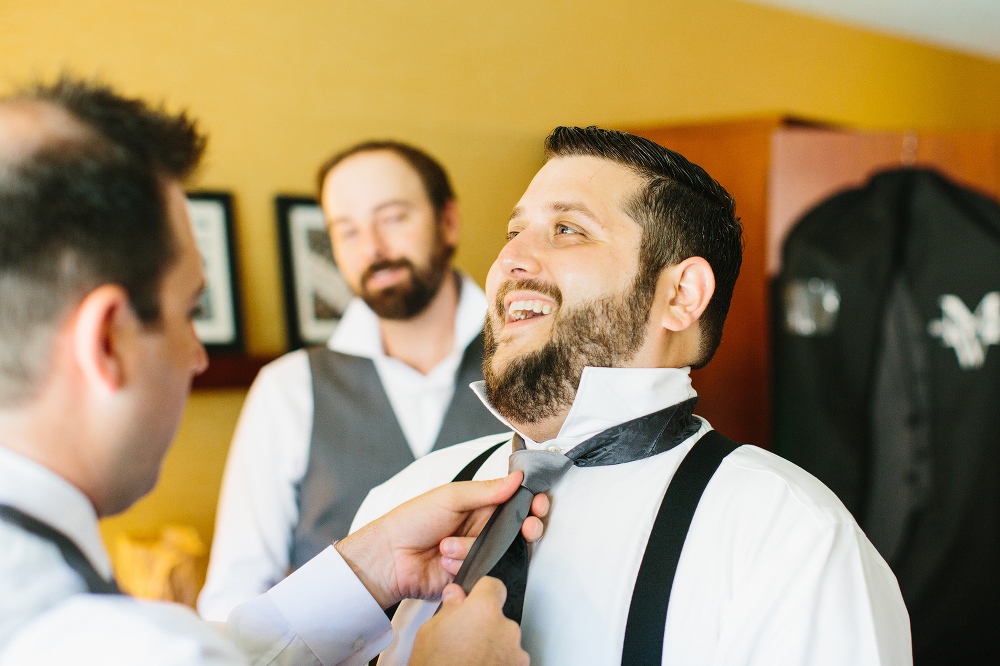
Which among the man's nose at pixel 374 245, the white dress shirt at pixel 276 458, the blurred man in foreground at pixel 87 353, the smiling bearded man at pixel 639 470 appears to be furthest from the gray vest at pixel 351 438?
the blurred man in foreground at pixel 87 353

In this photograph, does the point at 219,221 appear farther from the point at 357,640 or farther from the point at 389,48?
the point at 357,640

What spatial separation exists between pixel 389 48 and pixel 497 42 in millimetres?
406

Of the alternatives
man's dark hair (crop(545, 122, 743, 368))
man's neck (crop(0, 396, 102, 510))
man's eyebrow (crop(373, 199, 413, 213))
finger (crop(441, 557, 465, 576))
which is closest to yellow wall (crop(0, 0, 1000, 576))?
man's eyebrow (crop(373, 199, 413, 213))

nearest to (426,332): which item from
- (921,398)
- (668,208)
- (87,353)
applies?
(668,208)

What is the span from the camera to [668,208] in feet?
3.23

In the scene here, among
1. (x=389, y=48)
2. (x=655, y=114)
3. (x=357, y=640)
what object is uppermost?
(x=389, y=48)

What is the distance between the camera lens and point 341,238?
5.80ft

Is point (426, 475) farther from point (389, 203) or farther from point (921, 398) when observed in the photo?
point (921, 398)

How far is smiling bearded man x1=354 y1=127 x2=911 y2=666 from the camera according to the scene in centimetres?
81

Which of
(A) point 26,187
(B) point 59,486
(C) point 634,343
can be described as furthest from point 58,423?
(C) point 634,343

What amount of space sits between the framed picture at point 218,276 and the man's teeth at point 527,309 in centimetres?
141

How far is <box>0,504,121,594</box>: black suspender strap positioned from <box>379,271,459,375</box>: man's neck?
1189 millimetres

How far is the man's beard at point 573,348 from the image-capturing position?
3.21 ft

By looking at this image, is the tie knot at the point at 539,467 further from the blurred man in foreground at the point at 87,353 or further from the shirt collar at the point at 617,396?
the blurred man in foreground at the point at 87,353
